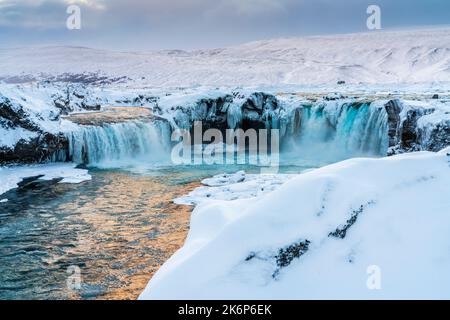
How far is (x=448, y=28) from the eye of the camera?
401 feet

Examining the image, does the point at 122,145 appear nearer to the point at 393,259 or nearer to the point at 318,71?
the point at 393,259

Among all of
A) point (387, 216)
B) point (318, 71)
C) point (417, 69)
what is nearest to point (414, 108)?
point (387, 216)

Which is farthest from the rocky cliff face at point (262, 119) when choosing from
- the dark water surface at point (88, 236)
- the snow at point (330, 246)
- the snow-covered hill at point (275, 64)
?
the snow-covered hill at point (275, 64)

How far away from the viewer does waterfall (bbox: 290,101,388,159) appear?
851 inches

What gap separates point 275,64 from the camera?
3971 inches

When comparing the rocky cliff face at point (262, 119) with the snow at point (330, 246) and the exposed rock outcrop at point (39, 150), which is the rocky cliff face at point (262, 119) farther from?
the snow at point (330, 246)

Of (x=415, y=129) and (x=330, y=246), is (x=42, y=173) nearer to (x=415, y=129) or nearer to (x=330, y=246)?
(x=415, y=129)

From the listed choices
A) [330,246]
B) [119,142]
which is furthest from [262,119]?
[330,246]

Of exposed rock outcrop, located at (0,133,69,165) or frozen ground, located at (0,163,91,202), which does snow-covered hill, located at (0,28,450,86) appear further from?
frozen ground, located at (0,163,91,202)

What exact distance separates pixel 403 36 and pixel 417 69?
39.6m

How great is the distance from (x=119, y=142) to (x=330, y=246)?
60.5 feet

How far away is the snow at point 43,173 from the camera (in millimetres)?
15688

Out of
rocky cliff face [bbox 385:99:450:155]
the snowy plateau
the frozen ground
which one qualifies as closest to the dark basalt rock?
the snowy plateau

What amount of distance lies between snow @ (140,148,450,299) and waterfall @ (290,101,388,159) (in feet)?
52.4
